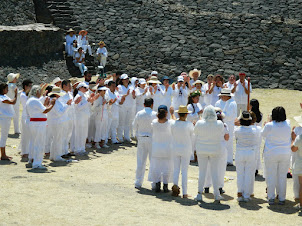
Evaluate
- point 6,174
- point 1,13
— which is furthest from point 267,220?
point 1,13

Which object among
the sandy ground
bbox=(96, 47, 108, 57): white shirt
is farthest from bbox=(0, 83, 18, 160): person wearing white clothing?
bbox=(96, 47, 108, 57): white shirt

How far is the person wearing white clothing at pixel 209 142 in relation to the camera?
1017 centimetres

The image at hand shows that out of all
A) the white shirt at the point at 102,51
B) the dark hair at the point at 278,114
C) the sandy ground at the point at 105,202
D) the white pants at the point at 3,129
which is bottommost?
the sandy ground at the point at 105,202

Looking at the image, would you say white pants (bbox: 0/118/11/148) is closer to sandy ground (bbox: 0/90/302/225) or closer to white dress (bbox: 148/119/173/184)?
sandy ground (bbox: 0/90/302/225)

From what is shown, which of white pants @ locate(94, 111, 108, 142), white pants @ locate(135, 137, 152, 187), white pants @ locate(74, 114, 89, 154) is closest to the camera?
white pants @ locate(135, 137, 152, 187)

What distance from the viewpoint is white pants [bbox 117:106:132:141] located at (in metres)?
16.7

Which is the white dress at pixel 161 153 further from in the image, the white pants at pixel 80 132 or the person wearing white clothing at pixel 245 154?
the white pants at pixel 80 132

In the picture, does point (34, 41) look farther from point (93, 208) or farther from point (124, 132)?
point (93, 208)

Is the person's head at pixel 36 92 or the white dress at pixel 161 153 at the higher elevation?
the person's head at pixel 36 92

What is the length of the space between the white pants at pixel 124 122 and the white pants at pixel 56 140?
3351 millimetres

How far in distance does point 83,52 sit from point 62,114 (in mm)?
12737

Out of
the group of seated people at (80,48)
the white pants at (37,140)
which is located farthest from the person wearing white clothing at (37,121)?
the group of seated people at (80,48)

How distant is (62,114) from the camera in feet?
44.0

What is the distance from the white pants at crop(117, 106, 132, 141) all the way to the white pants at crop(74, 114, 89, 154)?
2.16 metres
